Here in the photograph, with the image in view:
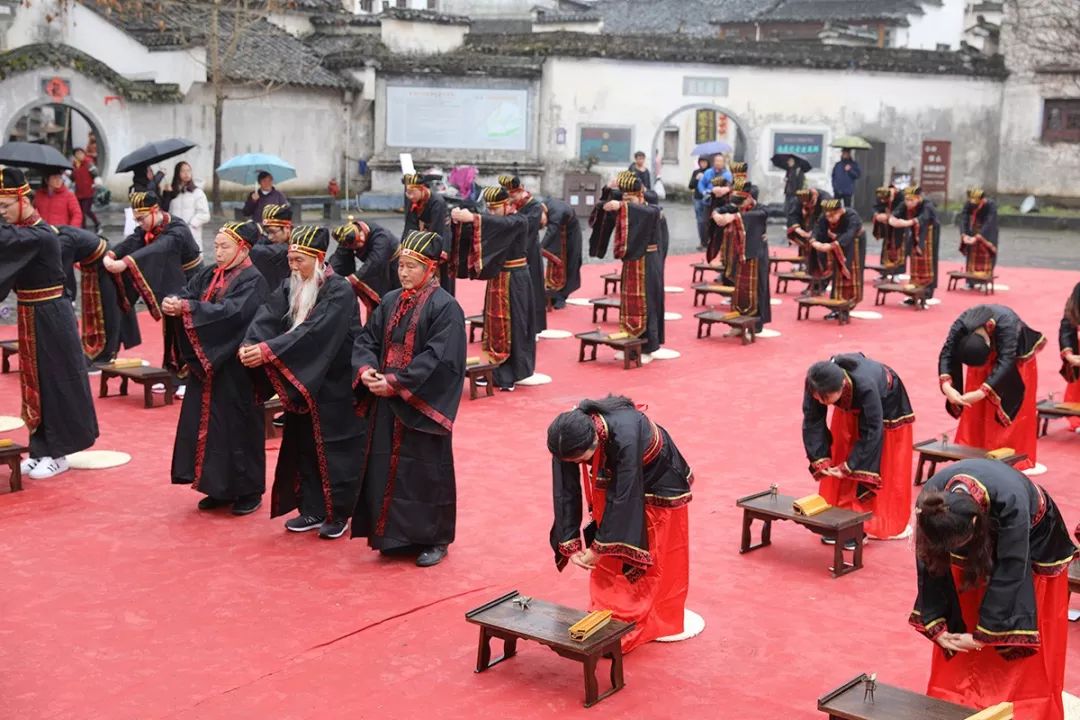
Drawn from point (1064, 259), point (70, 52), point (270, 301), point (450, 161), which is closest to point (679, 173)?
point (450, 161)

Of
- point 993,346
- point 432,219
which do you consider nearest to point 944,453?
point 993,346

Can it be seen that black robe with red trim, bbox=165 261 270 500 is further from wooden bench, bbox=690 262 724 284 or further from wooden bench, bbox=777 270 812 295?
wooden bench, bbox=777 270 812 295

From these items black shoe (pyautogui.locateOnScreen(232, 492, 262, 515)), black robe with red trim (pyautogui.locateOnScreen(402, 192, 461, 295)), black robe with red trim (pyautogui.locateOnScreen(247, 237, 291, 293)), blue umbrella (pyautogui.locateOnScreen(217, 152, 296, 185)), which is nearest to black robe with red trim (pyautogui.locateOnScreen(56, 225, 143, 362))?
black robe with red trim (pyautogui.locateOnScreen(247, 237, 291, 293))

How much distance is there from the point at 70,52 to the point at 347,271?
542 inches

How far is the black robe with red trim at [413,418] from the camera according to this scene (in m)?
6.68

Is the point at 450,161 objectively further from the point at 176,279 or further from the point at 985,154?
the point at 176,279

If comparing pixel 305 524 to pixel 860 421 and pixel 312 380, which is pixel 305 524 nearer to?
pixel 312 380

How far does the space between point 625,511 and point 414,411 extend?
5.46 ft

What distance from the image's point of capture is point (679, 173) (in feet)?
112

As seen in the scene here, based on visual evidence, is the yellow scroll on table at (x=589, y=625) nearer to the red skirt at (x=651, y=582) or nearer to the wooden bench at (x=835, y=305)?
the red skirt at (x=651, y=582)

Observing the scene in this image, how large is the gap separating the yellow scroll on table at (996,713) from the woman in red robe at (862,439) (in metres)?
2.25

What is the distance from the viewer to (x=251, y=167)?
1919cm

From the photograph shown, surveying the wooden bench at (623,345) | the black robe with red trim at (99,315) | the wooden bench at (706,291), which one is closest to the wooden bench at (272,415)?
the black robe with red trim at (99,315)

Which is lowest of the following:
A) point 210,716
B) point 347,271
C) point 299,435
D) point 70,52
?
point 210,716
